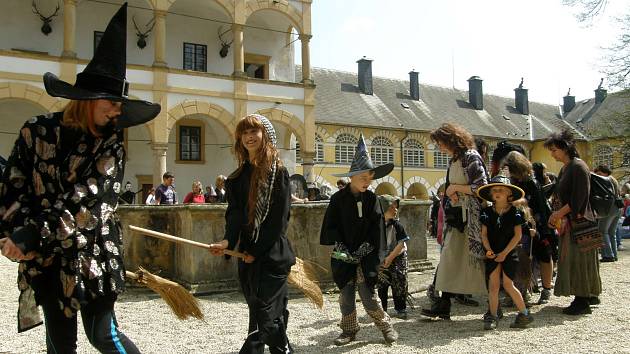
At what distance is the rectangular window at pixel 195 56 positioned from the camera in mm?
24734

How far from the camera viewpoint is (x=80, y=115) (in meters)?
2.86

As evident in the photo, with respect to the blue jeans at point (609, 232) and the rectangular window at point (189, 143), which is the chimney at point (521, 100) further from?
the blue jeans at point (609, 232)

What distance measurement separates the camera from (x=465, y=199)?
584 cm

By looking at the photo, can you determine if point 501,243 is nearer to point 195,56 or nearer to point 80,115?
point 80,115

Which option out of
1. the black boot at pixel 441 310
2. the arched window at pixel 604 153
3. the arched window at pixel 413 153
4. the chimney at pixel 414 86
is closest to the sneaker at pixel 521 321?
the black boot at pixel 441 310

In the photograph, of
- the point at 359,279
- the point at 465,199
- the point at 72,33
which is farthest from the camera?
the point at 72,33

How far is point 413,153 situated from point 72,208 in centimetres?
4015

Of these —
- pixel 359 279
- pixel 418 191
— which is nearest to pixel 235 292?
pixel 359 279

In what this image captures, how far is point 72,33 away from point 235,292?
51.6 feet

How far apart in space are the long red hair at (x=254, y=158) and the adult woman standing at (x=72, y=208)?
3.65 ft

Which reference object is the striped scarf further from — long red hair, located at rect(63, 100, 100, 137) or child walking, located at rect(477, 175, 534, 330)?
child walking, located at rect(477, 175, 534, 330)

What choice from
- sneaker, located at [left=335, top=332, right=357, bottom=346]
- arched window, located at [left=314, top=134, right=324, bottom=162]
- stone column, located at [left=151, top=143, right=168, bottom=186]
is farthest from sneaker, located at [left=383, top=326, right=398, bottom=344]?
arched window, located at [left=314, top=134, right=324, bottom=162]

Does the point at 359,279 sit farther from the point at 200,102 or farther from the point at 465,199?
the point at 200,102

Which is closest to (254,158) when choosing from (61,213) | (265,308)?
(265,308)
